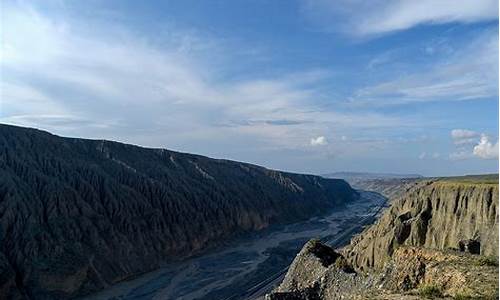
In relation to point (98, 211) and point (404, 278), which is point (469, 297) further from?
point (98, 211)

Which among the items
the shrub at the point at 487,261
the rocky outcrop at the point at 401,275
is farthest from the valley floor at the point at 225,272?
the shrub at the point at 487,261

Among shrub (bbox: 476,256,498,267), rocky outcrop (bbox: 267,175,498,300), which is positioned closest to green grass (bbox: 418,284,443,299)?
rocky outcrop (bbox: 267,175,498,300)

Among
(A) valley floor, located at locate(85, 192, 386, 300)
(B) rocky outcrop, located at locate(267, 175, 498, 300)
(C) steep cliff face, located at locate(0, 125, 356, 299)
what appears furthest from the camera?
(C) steep cliff face, located at locate(0, 125, 356, 299)

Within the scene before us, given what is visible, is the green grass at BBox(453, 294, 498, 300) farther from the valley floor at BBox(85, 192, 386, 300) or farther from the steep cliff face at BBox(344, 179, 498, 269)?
the valley floor at BBox(85, 192, 386, 300)

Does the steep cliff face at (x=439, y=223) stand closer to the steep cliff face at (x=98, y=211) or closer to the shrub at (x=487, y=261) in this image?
the steep cliff face at (x=98, y=211)

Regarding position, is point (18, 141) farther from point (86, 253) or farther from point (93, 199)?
point (86, 253)

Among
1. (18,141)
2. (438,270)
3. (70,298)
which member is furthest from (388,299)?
(18,141)
